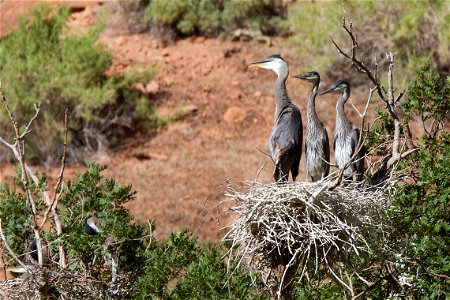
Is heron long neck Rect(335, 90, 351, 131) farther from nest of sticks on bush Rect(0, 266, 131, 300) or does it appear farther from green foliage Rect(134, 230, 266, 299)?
nest of sticks on bush Rect(0, 266, 131, 300)

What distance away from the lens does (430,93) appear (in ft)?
23.9

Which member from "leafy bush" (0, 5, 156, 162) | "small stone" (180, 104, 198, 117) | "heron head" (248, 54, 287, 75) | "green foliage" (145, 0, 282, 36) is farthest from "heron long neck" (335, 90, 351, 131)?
"green foliage" (145, 0, 282, 36)

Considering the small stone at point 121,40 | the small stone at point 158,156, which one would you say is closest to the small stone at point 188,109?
the small stone at point 158,156

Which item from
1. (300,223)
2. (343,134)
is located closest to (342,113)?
(343,134)

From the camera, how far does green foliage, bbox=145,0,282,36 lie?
58.3ft

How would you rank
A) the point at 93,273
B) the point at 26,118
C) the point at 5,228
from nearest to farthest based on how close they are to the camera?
the point at 93,273 → the point at 5,228 → the point at 26,118

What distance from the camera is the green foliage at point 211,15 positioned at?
699 inches

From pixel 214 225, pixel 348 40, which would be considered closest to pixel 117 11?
pixel 348 40

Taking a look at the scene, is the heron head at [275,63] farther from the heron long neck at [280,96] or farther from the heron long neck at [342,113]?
the heron long neck at [342,113]

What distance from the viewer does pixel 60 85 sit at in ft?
48.4

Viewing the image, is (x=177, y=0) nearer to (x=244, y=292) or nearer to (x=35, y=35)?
(x=35, y=35)

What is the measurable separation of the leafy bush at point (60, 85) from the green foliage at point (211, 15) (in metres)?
2.44

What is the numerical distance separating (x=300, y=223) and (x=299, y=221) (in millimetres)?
106

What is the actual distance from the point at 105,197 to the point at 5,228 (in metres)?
0.80
